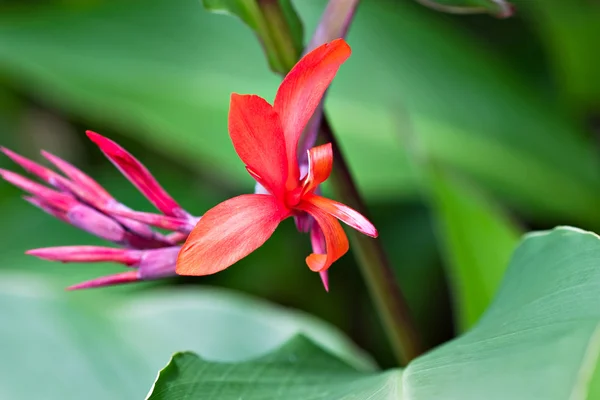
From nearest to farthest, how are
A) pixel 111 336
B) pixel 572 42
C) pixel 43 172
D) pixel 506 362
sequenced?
1. pixel 506 362
2. pixel 43 172
3. pixel 111 336
4. pixel 572 42

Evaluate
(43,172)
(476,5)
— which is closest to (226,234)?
(43,172)

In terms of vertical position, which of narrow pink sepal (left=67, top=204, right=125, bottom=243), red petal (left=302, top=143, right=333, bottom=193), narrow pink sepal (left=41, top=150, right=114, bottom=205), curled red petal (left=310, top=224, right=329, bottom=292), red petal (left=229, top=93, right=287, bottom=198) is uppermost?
red petal (left=229, top=93, right=287, bottom=198)

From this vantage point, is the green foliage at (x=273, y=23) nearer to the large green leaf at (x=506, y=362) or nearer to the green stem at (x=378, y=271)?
the green stem at (x=378, y=271)

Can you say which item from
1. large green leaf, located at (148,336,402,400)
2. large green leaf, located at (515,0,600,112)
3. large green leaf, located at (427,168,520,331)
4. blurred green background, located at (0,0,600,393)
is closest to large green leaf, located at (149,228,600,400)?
large green leaf, located at (148,336,402,400)

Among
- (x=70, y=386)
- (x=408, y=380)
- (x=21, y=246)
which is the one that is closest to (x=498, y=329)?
(x=408, y=380)

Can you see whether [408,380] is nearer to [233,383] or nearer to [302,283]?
[233,383]

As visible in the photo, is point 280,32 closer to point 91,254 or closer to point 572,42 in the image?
point 91,254

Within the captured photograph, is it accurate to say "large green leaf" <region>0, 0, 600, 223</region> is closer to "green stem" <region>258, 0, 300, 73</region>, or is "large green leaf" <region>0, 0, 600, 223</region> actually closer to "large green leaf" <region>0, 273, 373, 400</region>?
"large green leaf" <region>0, 273, 373, 400</region>
